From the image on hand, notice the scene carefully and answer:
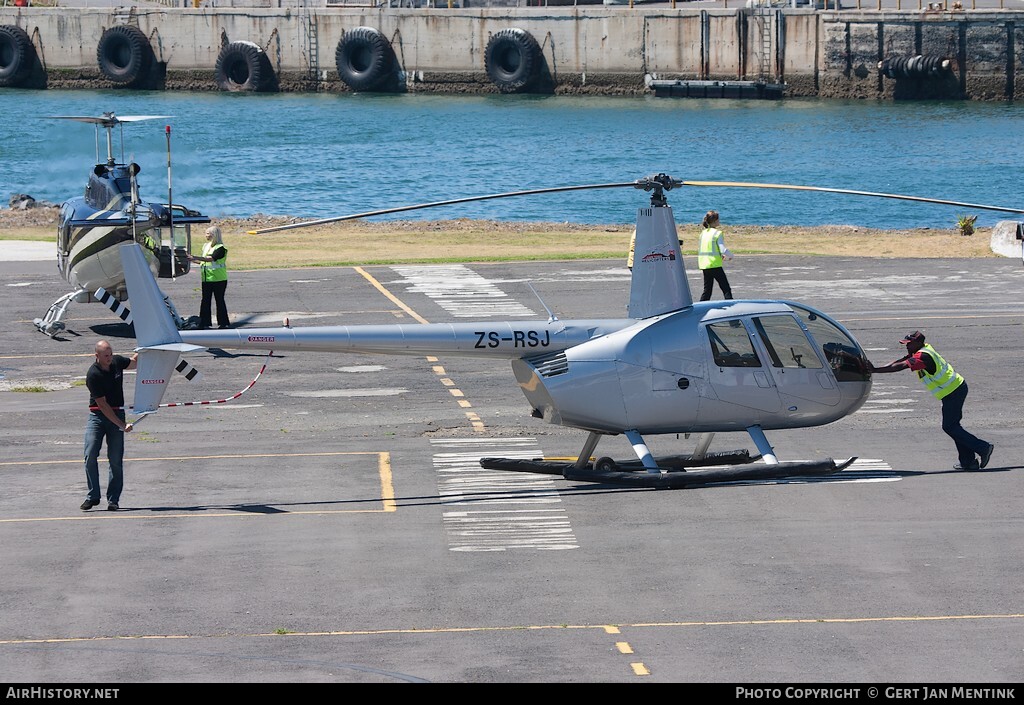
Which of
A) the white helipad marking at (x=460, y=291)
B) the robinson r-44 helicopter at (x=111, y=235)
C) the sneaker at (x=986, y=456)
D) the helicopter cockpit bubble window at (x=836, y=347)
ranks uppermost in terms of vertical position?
the robinson r-44 helicopter at (x=111, y=235)

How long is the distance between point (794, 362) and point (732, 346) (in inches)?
35.7

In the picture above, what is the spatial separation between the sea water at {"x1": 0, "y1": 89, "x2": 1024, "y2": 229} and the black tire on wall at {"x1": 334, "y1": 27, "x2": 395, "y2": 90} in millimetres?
1845

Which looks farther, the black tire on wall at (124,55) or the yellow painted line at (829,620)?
the black tire on wall at (124,55)

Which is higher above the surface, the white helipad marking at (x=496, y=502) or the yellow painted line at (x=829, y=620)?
the white helipad marking at (x=496, y=502)

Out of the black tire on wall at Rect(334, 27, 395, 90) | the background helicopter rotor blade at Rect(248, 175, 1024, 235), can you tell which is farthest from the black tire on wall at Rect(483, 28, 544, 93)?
the background helicopter rotor blade at Rect(248, 175, 1024, 235)

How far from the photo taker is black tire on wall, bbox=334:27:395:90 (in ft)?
323

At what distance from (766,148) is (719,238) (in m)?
57.0

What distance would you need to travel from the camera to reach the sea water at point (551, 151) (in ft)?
226

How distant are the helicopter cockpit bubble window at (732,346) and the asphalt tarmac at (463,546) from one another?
5.50ft

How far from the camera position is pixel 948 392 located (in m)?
19.4

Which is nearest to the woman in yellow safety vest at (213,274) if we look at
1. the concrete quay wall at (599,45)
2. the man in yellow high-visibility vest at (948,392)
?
the man in yellow high-visibility vest at (948,392)

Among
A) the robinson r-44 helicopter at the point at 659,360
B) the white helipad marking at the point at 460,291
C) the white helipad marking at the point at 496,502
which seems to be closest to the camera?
the white helipad marking at the point at 496,502

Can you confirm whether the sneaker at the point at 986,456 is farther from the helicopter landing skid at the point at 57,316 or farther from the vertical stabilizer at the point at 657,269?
the helicopter landing skid at the point at 57,316

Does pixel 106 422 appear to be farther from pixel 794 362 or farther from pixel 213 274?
pixel 213 274
